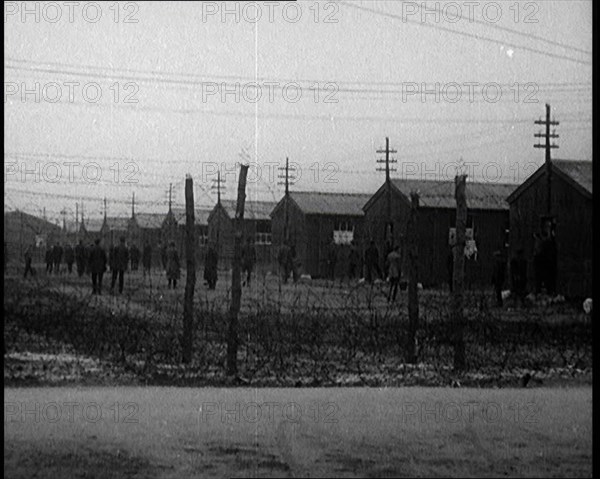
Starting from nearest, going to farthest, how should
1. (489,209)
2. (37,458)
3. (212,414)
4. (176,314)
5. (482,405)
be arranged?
(37,458) → (212,414) → (482,405) → (489,209) → (176,314)

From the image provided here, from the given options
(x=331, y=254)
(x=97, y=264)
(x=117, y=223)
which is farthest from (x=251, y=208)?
(x=331, y=254)

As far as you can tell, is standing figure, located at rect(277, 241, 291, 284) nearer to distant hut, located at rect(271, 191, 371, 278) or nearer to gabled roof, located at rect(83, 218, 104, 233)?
distant hut, located at rect(271, 191, 371, 278)

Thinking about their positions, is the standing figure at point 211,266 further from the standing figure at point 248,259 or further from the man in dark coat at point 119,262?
the man in dark coat at point 119,262

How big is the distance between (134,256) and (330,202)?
2229 mm

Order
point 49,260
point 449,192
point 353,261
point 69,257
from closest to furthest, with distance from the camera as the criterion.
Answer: point 49,260 → point 69,257 → point 449,192 → point 353,261

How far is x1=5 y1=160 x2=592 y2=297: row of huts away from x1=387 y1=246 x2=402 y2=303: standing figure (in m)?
0.15

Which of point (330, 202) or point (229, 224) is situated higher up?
point (330, 202)

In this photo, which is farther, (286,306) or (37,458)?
(286,306)

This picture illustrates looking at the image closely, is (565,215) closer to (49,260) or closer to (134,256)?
(134,256)

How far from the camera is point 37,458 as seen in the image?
17.0ft

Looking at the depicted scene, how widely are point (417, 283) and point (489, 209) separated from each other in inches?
59.2

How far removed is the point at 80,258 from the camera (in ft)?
23.0

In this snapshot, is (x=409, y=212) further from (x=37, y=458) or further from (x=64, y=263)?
(x=37, y=458)

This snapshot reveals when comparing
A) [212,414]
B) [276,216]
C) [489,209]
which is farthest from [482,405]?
[276,216]
